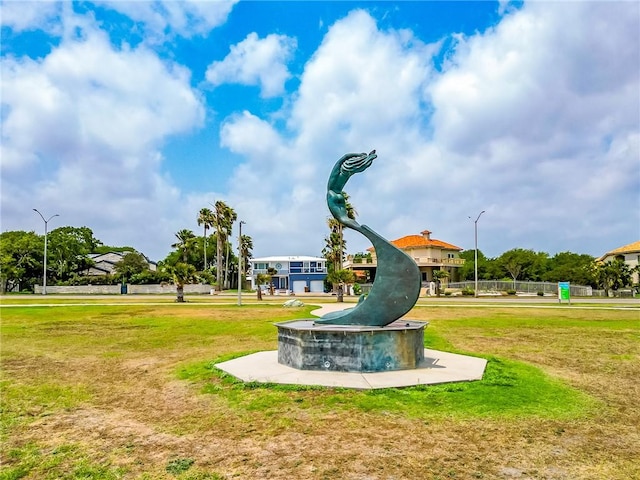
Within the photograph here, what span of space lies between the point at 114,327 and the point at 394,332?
14095mm

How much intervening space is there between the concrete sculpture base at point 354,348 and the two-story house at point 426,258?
5283 centimetres

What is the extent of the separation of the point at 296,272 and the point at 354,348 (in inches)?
2362

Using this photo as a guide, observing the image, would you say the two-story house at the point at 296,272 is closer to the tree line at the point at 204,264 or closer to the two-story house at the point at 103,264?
the tree line at the point at 204,264

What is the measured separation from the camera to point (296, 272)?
68.9 metres

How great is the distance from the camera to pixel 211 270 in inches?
2977

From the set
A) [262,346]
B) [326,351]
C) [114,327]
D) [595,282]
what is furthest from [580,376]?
[595,282]

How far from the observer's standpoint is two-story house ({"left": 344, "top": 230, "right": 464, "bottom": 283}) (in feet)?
209

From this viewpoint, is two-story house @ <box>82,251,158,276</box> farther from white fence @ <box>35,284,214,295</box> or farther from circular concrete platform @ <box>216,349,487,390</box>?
circular concrete platform @ <box>216,349,487,390</box>

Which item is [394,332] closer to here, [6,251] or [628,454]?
[628,454]

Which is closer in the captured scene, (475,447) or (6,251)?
(475,447)

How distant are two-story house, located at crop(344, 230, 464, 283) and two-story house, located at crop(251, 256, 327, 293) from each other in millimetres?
4632

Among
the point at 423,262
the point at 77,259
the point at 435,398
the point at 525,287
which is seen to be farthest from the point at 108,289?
the point at 435,398

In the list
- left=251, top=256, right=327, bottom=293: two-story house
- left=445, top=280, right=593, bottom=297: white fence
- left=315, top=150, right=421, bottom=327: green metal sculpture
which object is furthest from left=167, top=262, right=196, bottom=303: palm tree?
left=445, top=280, right=593, bottom=297: white fence

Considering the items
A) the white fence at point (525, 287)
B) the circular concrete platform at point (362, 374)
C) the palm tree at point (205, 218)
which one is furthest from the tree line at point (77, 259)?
the circular concrete platform at point (362, 374)
